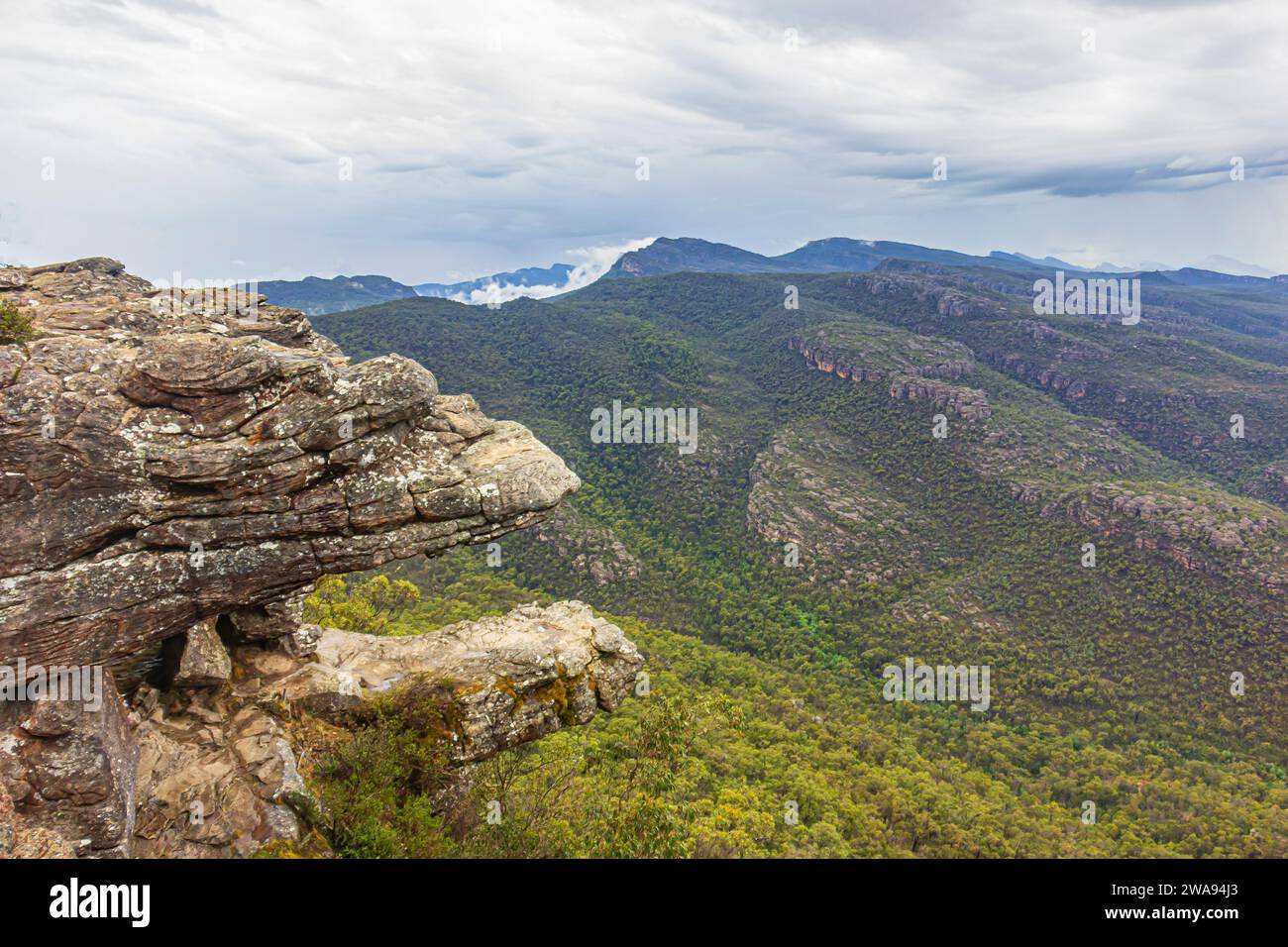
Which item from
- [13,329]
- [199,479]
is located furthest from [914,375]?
[13,329]

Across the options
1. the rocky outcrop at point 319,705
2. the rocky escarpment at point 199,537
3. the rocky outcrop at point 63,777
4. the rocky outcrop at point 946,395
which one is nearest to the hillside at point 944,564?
the rocky outcrop at point 946,395

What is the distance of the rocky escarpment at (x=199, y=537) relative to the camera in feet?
41.7

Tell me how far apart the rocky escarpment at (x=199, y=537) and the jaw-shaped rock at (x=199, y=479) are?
48 millimetres

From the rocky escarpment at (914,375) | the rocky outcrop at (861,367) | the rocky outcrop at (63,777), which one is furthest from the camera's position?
the rocky outcrop at (861,367)

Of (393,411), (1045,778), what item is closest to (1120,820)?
(1045,778)

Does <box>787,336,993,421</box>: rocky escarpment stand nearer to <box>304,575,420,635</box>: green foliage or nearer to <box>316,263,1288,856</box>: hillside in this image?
<box>316,263,1288,856</box>: hillside

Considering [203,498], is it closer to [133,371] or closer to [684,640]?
[133,371]

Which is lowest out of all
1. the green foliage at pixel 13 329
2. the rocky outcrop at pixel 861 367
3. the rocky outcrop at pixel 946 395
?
the green foliage at pixel 13 329

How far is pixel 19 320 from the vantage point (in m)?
15.6

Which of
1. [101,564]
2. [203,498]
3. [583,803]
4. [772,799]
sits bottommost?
[772,799]

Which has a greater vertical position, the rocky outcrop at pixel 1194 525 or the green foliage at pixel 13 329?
the green foliage at pixel 13 329

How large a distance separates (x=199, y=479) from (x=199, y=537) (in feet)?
4.86

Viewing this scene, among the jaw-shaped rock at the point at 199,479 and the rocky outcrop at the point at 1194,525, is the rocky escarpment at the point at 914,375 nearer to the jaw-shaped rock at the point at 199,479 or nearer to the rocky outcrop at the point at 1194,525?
the rocky outcrop at the point at 1194,525
